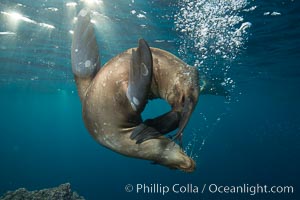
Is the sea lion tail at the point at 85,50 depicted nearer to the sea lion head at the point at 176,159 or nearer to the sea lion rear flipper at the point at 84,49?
the sea lion rear flipper at the point at 84,49

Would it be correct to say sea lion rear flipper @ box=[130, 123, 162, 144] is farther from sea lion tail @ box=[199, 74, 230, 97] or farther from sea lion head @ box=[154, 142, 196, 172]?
sea lion tail @ box=[199, 74, 230, 97]

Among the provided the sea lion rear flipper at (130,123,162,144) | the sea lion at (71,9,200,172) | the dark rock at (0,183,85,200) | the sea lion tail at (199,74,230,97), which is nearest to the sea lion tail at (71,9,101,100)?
the sea lion at (71,9,200,172)

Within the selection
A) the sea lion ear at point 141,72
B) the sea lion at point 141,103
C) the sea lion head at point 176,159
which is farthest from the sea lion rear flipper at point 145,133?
the sea lion head at point 176,159

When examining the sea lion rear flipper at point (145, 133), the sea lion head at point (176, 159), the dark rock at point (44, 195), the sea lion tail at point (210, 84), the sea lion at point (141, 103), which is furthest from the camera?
the sea lion tail at point (210, 84)

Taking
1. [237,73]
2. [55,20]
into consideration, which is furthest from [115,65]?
[237,73]

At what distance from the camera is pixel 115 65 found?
272 centimetres

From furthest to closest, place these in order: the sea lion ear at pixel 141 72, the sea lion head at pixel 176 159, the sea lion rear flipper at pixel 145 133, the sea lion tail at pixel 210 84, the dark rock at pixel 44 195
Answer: the sea lion tail at pixel 210 84, the dark rock at pixel 44 195, the sea lion head at pixel 176 159, the sea lion rear flipper at pixel 145 133, the sea lion ear at pixel 141 72

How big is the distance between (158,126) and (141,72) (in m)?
0.53

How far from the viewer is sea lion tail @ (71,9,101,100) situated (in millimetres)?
3383

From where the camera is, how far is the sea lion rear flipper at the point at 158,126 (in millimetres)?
2283

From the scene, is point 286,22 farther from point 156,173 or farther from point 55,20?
point 156,173

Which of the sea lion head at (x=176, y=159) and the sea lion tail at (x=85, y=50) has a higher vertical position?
the sea lion tail at (x=85, y=50)

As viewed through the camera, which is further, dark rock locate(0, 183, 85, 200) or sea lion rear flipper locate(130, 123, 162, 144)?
dark rock locate(0, 183, 85, 200)

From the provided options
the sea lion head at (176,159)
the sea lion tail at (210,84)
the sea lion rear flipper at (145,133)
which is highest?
the sea lion rear flipper at (145,133)
